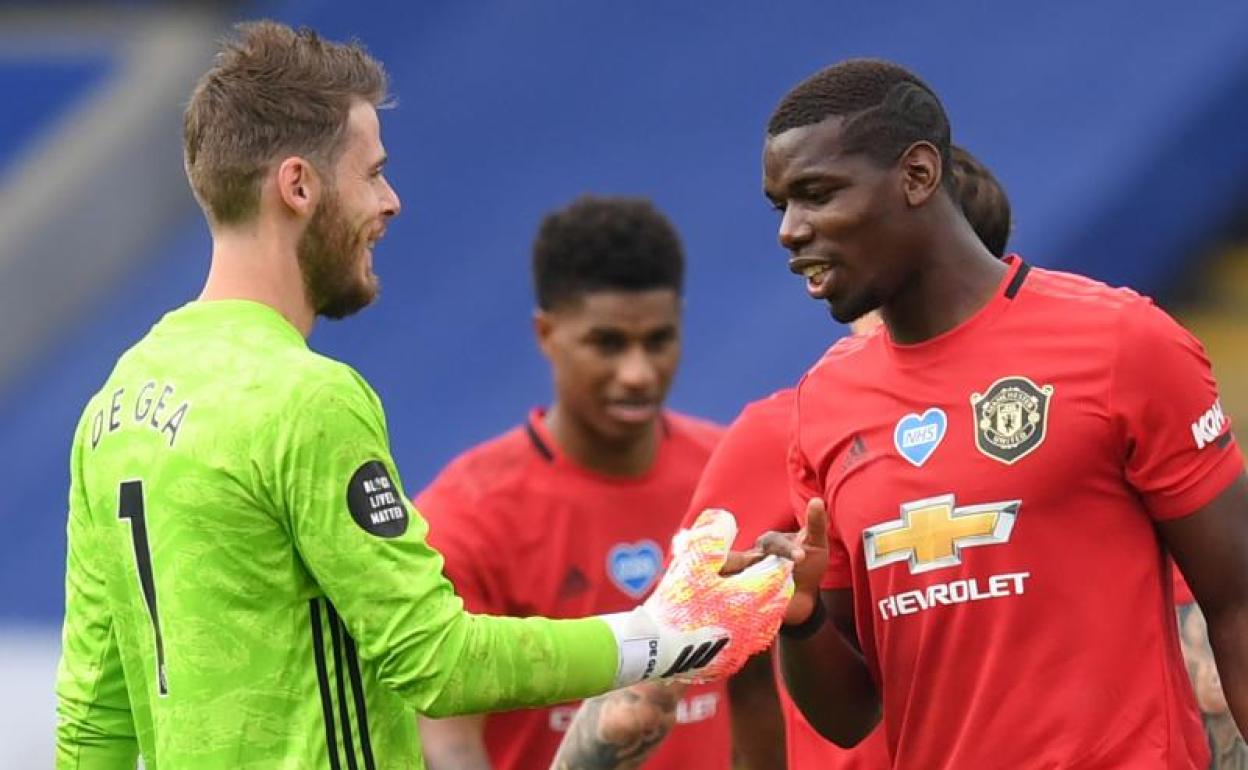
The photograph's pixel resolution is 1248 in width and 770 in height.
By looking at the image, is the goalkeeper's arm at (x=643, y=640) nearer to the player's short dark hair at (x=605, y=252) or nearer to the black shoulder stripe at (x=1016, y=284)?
the black shoulder stripe at (x=1016, y=284)

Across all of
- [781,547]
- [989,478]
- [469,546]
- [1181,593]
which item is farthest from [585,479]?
[989,478]

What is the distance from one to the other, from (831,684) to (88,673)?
127 centimetres

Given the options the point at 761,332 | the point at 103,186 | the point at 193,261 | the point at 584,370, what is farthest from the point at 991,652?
the point at 103,186

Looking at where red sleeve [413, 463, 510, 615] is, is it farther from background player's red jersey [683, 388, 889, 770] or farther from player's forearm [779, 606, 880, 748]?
player's forearm [779, 606, 880, 748]

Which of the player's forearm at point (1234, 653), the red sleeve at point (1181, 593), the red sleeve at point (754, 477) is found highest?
the red sleeve at point (754, 477)

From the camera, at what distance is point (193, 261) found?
12805mm

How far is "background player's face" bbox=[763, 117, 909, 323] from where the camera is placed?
4152 millimetres

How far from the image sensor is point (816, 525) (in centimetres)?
420

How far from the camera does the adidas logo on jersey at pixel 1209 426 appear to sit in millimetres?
3990

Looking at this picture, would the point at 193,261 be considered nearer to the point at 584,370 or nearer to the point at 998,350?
the point at 584,370

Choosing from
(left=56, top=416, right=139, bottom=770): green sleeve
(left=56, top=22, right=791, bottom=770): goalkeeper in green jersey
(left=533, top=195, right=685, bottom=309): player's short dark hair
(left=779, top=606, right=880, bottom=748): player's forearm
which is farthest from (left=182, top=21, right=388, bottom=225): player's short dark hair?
(left=533, top=195, right=685, bottom=309): player's short dark hair

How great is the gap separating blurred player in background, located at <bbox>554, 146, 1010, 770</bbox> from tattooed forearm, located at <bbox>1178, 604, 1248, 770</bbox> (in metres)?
0.62

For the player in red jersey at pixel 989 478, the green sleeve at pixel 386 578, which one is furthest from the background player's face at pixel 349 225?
the player in red jersey at pixel 989 478

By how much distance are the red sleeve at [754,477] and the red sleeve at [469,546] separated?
3.31ft
